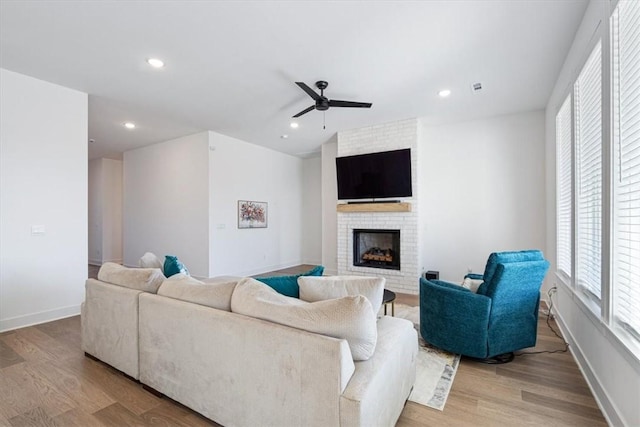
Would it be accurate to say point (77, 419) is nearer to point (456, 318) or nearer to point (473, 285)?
point (456, 318)

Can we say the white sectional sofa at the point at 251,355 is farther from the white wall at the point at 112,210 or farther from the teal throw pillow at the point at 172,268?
the white wall at the point at 112,210

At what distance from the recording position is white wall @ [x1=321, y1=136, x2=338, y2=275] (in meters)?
6.30

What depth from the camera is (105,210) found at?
25.7 ft

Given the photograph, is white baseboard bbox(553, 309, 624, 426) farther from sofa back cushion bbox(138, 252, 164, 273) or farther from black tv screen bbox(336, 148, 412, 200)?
sofa back cushion bbox(138, 252, 164, 273)

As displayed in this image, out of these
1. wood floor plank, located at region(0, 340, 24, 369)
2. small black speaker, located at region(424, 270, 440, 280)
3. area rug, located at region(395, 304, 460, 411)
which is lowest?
area rug, located at region(395, 304, 460, 411)

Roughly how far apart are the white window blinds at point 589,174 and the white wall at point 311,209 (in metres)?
5.53

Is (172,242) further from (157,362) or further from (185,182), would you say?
(157,362)

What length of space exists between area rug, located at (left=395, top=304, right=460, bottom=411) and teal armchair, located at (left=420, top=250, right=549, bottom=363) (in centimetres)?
11

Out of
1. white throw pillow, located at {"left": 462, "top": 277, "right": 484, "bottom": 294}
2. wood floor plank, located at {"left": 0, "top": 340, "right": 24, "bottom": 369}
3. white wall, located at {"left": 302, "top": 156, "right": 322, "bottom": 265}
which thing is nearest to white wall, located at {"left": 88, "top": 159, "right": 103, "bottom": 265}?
white wall, located at {"left": 302, "top": 156, "right": 322, "bottom": 265}

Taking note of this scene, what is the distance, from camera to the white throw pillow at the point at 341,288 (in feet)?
5.69

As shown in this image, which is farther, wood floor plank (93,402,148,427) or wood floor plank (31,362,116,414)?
wood floor plank (31,362,116,414)

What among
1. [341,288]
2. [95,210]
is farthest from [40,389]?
[95,210]

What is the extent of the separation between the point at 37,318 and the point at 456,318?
4.57 m

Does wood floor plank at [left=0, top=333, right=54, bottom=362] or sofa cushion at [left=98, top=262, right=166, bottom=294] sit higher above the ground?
sofa cushion at [left=98, top=262, right=166, bottom=294]
